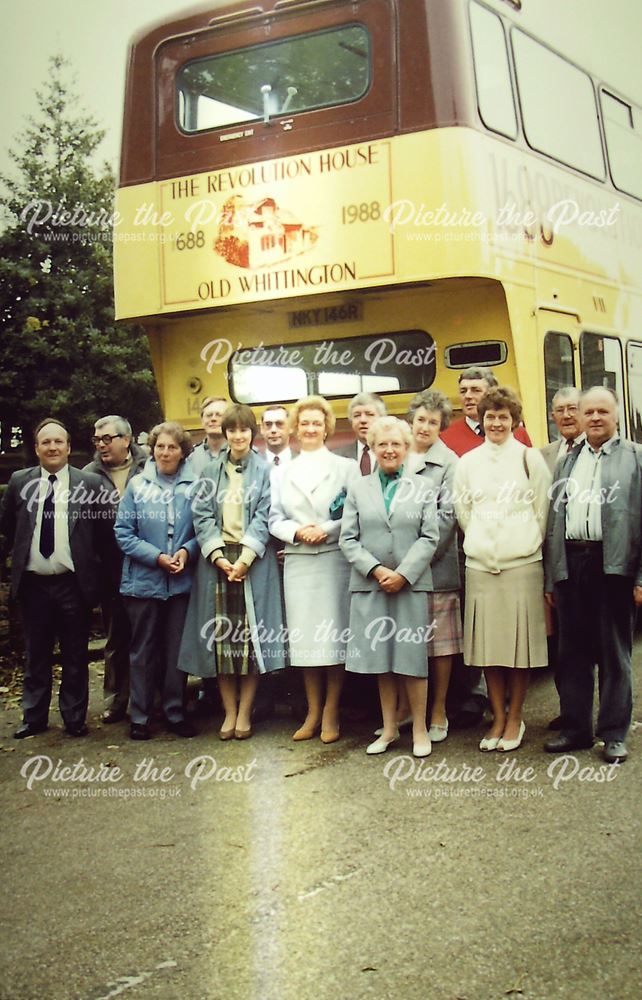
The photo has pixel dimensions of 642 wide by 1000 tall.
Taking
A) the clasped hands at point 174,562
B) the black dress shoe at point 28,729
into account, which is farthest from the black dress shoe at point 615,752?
the black dress shoe at point 28,729

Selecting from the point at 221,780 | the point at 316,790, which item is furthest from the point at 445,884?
the point at 221,780

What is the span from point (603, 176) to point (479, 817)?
5717mm

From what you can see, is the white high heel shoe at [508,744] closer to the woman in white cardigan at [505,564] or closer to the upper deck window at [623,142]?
the woman in white cardigan at [505,564]

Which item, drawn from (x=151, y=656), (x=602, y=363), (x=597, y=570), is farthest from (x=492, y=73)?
(x=151, y=656)

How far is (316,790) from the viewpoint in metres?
5.29

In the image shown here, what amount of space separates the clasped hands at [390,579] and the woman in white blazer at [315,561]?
1.44 feet

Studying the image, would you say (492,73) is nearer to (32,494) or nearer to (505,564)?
(505,564)

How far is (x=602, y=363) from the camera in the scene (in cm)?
856

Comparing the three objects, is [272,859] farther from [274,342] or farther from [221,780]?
[274,342]

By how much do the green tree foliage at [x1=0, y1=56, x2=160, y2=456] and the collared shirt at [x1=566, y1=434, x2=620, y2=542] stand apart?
8386 millimetres

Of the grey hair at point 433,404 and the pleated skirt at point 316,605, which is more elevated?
the grey hair at point 433,404

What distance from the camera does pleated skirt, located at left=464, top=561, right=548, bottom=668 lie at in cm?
574

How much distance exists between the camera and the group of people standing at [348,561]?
5.72 metres

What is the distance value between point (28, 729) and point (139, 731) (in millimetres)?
719
